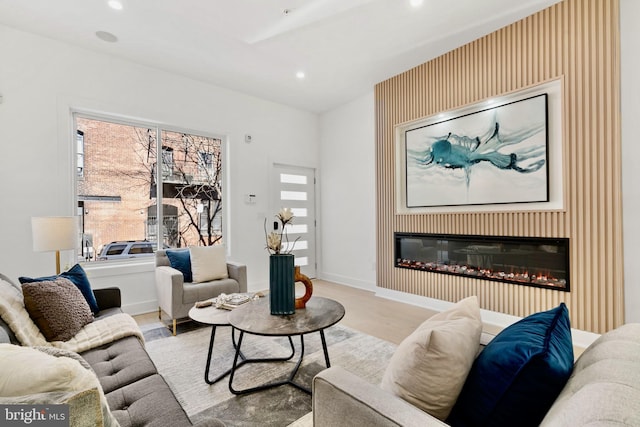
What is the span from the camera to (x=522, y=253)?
305 centimetres

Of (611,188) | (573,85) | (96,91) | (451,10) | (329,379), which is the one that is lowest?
(329,379)

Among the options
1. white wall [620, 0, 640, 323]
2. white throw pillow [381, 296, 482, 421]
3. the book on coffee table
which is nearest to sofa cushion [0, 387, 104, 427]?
white throw pillow [381, 296, 482, 421]

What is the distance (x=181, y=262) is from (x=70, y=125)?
1.96 meters

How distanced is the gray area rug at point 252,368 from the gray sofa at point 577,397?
0.95m

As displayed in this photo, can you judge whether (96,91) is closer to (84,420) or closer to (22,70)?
(22,70)

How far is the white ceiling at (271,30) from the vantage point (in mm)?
2758

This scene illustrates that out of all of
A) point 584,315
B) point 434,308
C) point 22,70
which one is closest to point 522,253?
point 584,315

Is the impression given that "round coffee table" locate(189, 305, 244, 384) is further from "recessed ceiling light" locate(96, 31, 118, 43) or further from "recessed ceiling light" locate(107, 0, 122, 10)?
"recessed ceiling light" locate(96, 31, 118, 43)

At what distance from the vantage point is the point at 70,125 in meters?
3.39

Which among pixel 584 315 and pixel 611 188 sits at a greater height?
pixel 611 188

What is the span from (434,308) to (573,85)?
8.82ft

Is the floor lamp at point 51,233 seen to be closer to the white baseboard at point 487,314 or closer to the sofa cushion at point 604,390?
the sofa cushion at point 604,390

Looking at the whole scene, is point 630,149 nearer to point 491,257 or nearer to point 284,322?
point 491,257

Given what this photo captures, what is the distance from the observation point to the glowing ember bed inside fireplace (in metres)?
2.85
